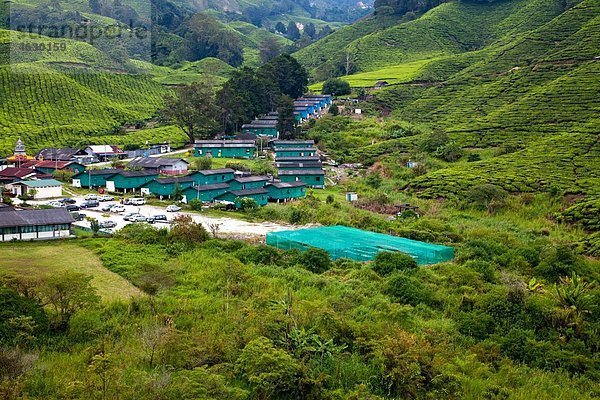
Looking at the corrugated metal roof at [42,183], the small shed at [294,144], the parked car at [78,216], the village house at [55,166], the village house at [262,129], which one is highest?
the village house at [262,129]

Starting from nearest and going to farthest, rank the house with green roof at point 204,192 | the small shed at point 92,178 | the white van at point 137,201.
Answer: the white van at point 137,201, the house with green roof at point 204,192, the small shed at point 92,178

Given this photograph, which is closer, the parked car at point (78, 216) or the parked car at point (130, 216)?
the parked car at point (78, 216)

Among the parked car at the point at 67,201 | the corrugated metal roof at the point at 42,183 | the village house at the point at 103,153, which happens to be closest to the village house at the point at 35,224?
the parked car at the point at 67,201

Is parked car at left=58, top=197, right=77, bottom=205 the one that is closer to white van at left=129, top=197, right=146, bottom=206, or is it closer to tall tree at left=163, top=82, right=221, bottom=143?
white van at left=129, top=197, right=146, bottom=206

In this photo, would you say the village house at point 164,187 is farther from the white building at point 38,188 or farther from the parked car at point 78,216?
the parked car at point 78,216

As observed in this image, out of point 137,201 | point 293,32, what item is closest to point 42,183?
point 137,201

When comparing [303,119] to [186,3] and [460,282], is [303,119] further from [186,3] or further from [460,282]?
[186,3]

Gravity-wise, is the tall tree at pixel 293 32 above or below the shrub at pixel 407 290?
above

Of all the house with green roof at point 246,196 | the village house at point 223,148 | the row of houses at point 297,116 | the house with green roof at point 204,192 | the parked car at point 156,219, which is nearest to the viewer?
the parked car at point 156,219
